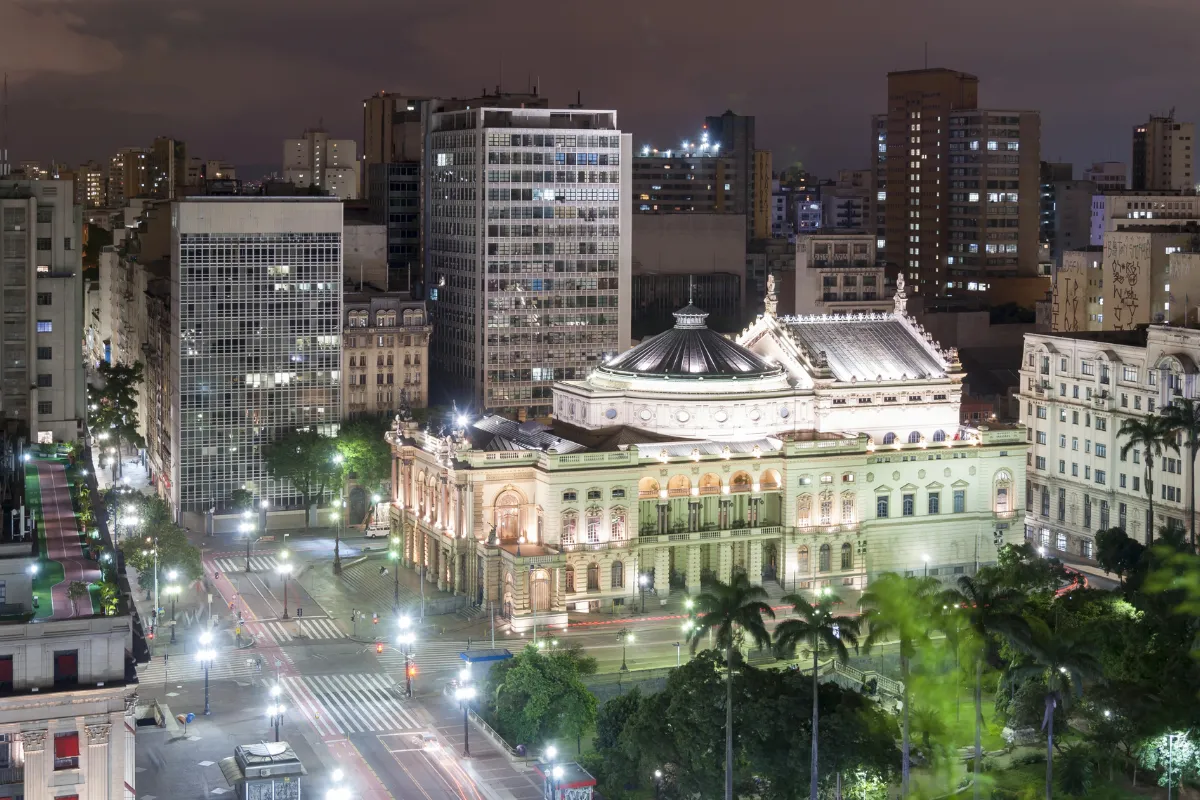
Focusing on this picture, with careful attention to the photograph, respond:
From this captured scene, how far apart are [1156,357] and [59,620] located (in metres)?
123

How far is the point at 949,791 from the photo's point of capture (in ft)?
396

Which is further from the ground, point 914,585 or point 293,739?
point 914,585

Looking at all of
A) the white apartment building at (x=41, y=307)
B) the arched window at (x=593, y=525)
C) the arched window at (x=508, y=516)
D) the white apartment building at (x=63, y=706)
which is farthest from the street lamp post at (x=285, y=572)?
the white apartment building at (x=63, y=706)

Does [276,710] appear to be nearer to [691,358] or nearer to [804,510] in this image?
[804,510]

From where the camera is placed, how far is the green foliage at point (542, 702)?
129625 millimetres

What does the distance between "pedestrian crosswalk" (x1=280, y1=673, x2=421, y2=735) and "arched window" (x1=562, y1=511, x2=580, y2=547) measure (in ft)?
85.2

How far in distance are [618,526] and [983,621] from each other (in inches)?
2184

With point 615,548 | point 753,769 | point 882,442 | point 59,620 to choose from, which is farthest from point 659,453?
point 59,620

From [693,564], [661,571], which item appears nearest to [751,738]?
[661,571]

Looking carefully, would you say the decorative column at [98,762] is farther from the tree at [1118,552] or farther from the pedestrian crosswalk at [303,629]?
the tree at [1118,552]

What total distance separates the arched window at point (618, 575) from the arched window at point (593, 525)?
284cm

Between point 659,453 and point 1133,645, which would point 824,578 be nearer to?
point 659,453

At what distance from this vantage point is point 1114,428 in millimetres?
191750

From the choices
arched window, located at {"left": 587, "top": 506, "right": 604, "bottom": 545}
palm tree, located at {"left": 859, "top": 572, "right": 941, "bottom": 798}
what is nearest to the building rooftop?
arched window, located at {"left": 587, "top": 506, "right": 604, "bottom": 545}
